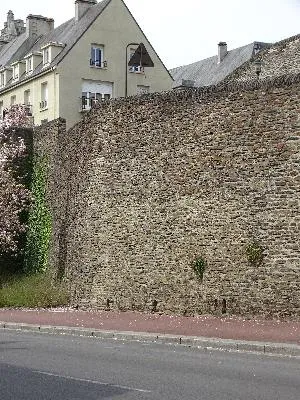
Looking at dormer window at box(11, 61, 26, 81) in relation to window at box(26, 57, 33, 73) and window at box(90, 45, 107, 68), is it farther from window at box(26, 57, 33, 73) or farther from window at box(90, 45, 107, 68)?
window at box(90, 45, 107, 68)

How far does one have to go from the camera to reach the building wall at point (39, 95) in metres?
46.4

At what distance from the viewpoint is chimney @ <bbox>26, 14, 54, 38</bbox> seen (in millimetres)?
55312

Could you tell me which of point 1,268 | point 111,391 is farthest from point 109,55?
point 111,391

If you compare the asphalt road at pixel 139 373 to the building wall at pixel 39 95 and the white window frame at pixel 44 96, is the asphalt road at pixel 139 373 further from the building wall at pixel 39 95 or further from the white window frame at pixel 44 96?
the white window frame at pixel 44 96

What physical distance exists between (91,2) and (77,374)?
140 ft

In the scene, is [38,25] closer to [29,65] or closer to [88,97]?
[29,65]

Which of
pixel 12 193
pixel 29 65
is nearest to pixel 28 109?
pixel 29 65

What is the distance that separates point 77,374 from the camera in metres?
10.8

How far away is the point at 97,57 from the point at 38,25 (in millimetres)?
9813

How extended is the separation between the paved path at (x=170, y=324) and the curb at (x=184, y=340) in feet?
1.62

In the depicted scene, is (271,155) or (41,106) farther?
(41,106)

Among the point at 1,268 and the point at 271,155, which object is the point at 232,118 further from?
the point at 1,268

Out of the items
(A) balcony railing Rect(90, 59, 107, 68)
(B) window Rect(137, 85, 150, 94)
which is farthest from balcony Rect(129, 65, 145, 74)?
(A) balcony railing Rect(90, 59, 107, 68)

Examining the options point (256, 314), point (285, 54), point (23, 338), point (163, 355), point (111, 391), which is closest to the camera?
point (111, 391)
